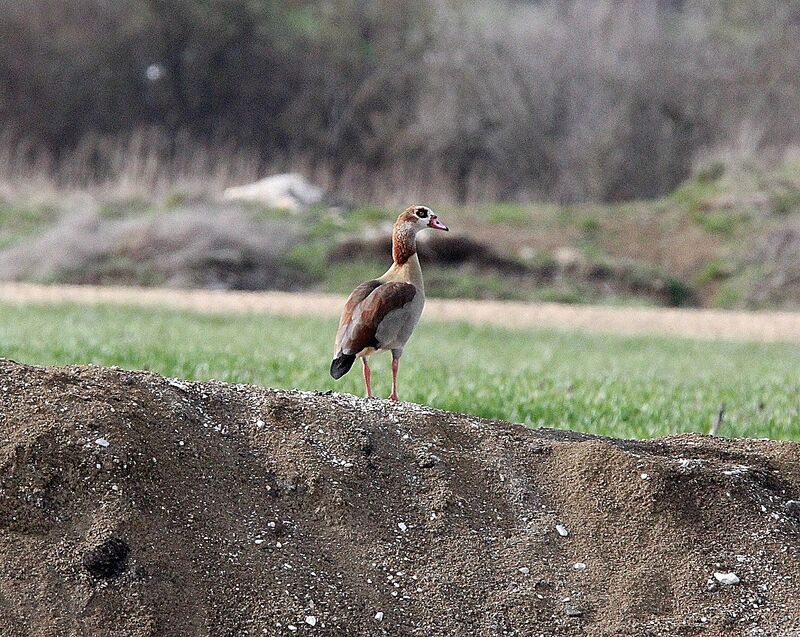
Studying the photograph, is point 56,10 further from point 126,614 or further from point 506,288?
point 126,614

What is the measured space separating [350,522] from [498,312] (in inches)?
464

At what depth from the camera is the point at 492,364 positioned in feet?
30.6

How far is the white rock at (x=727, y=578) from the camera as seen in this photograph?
372cm

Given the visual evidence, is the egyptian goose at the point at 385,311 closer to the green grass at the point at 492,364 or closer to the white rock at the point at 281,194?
the green grass at the point at 492,364

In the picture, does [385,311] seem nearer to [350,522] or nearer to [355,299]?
[355,299]

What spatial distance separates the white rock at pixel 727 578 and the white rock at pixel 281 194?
1802 centimetres

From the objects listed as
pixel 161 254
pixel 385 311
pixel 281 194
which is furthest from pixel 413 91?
pixel 385 311

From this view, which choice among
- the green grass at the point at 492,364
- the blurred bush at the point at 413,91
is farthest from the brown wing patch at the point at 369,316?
the blurred bush at the point at 413,91

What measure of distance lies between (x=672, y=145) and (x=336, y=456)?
1002 inches

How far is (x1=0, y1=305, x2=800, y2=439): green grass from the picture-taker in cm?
670

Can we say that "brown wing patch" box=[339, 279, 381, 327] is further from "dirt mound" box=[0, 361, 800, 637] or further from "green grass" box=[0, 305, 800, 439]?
"green grass" box=[0, 305, 800, 439]

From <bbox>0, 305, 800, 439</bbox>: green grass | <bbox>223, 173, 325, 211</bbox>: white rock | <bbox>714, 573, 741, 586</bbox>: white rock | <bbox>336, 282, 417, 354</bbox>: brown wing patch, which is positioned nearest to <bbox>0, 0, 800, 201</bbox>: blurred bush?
<bbox>223, 173, 325, 211</bbox>: white rock

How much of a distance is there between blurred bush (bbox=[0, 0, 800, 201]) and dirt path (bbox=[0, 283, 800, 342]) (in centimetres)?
951

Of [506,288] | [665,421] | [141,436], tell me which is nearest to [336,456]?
[141,436]
